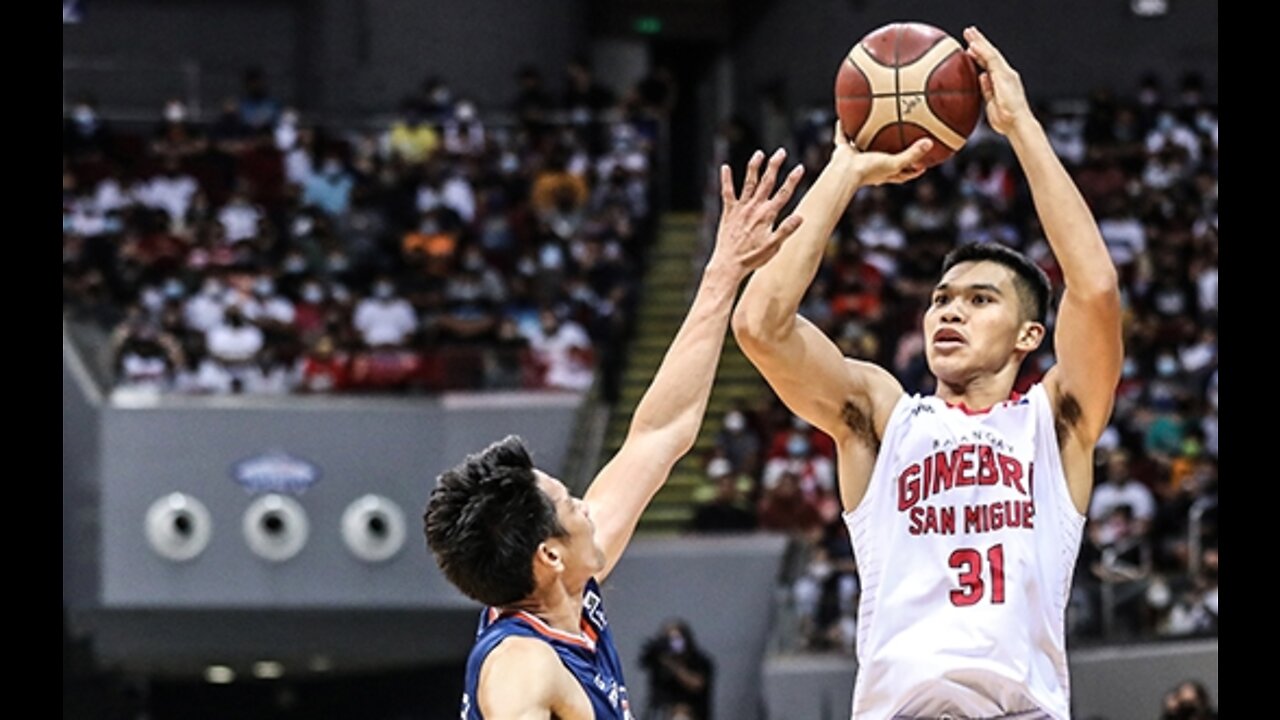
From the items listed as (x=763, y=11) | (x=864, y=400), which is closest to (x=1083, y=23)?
(x=763, y=11)

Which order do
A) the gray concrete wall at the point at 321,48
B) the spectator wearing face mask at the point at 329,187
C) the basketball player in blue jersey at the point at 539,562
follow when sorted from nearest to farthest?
1. the basketball player in blue jersey at the point at 539,562
2. the spectator wearing face mask at the point at 329,187
3. the gray concrete wall at the point at 321,48

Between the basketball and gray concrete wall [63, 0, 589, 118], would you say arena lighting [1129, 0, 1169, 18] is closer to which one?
gray concrete wall [63, 0, 589, 118]

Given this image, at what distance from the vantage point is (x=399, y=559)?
19.0 meters

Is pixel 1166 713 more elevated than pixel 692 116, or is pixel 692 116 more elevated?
pixel 692 116

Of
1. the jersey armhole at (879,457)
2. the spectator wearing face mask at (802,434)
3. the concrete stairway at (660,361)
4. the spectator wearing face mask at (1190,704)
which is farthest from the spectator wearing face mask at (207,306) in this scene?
the jersey armhole at (879,457)

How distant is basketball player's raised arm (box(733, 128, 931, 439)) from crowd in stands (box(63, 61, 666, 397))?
12.5 metres

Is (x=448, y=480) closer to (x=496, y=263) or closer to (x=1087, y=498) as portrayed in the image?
(x=1087, y=498)

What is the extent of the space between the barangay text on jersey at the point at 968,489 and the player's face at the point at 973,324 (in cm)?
19

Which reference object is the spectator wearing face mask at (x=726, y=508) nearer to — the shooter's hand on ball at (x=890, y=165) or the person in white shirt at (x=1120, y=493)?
the person in white shirt at (x=1120, y=493)

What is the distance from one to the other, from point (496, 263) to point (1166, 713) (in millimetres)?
8836

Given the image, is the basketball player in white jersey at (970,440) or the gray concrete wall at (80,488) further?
the gray concrete wall at (80,488)

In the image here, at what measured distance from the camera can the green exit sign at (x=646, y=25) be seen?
85.4ft
